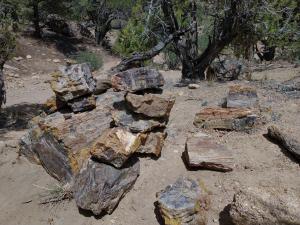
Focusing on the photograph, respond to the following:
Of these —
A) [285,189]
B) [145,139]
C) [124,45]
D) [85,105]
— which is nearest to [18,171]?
[85,105]

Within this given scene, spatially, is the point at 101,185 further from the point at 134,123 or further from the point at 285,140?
the point at 285,140

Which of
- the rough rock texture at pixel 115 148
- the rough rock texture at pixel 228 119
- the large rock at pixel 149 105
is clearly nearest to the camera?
the rough rock texture at pixel 115 148

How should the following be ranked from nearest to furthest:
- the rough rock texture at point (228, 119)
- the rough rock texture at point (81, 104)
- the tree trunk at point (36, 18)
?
the rough rock texture at point (228, 119), the rough rock texture at point (81, 104), the tree trunk at point (36, 18)

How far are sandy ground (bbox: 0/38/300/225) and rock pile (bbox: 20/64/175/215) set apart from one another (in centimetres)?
15

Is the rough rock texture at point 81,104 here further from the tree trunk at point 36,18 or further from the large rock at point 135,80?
the tree trunk at point 36,18

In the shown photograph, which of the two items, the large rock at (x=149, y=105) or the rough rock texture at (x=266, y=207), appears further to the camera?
the large rock at (x=149, y=105)

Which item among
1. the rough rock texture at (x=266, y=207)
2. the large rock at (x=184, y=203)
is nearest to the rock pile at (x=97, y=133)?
the large rock at (x=184, y=203)

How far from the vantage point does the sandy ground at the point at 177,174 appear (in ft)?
13.9

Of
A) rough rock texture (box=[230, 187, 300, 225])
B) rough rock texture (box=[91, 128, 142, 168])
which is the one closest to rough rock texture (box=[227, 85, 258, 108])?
rough rock texture (box=[91, 128, 142, 168])

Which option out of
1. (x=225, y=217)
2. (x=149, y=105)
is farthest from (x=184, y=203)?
(x=149, y=105)

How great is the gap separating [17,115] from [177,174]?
479 cm

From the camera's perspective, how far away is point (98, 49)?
17.7m

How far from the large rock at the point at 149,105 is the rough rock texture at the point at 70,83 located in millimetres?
750

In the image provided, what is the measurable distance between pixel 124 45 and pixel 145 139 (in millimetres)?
4352
